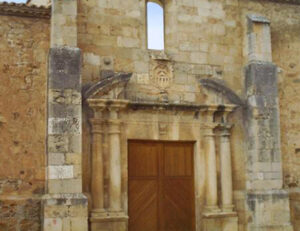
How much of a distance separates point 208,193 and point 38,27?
471 cm

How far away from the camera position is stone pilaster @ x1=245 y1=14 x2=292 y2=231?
10.6 metres

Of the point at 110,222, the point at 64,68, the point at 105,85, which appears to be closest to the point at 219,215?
the point at 110,222

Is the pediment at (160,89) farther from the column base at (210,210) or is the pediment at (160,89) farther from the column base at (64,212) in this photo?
the column base at (210,210)

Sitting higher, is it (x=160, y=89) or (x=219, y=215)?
(x=160, y=89)

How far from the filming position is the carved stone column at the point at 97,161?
9750 millimetres

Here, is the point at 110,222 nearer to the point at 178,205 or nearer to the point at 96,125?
the point at 178,205

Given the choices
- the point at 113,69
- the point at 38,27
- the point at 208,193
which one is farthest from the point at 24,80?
the point at 208,193

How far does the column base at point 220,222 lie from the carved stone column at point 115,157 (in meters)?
1.79

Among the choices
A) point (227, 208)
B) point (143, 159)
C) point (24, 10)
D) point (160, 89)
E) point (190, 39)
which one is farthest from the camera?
point (190, 39)

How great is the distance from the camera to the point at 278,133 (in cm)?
1095

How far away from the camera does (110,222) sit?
9703 millimetres

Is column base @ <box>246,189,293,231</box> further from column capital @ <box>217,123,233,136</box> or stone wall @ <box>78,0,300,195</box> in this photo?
column capital @ <box>217,123,233,136</box>

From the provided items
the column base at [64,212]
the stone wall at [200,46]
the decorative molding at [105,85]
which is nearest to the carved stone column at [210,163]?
the stone wall at [200,46]

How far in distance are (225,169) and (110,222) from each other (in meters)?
2.66
